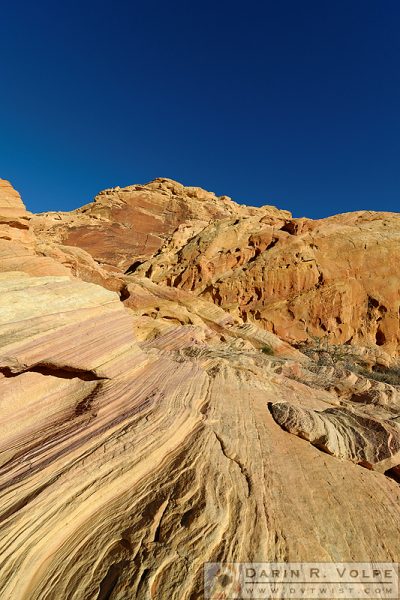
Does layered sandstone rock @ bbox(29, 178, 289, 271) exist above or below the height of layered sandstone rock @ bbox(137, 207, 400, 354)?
above

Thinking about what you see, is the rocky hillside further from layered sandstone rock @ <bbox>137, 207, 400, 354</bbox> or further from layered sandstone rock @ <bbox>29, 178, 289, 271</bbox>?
layered sandstone rock @ <bbox>29, 178, 289, 271</bbox>

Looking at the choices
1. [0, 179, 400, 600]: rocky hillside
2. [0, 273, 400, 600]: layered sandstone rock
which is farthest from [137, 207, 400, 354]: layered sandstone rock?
[0, 273, 400, 600]: layered sandstone rock

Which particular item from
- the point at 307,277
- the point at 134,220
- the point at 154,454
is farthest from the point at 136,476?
the point at 134,220

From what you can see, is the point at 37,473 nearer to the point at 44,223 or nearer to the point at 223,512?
the point at 223,512

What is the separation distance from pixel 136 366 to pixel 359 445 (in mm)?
5388

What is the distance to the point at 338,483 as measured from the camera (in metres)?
5.55

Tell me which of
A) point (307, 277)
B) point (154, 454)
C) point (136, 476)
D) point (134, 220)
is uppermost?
point (134, 220)

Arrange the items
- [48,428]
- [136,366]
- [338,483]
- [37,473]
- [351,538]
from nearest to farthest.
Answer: [351,538] < [37,473] < [338,483] < [48,428] < [136,366]

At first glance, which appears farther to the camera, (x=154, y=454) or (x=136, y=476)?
(x=154, y=454)

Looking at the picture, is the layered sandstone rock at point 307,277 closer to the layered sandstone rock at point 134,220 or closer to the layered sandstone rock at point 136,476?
the layered sandstone rock at point 134,220

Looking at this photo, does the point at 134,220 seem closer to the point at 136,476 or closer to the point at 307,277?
the point at 307,277

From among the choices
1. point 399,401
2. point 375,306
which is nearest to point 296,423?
point 399,401

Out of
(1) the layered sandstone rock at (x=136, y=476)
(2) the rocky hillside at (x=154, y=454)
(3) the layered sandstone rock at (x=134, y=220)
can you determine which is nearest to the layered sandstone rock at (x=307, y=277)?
(3) the layered sandstone rock at (x=134, y=220)

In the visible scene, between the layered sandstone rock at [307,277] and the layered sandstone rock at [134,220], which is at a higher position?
the layered sandstone rock at [134,220]
